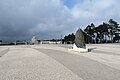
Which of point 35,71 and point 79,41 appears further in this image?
point 79,41

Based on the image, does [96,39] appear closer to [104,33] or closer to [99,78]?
[104,33]

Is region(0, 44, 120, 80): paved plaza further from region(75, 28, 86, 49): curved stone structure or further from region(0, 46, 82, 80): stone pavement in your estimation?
region(75, 28, 86, 49): curved stone structure

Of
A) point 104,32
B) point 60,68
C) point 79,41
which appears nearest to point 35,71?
point 60,68

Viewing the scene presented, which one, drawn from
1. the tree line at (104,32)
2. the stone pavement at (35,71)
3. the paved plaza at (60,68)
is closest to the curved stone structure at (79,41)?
the paved plaza at (60,68)

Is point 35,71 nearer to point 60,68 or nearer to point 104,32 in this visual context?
point 60,68

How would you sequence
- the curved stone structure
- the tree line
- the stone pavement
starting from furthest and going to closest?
the tree line
the curved stone structure
the stone pavement

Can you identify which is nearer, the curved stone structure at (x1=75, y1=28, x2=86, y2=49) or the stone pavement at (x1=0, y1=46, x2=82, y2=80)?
the stone pavement at (x1=0, y1=46, x2=82, y2=80)

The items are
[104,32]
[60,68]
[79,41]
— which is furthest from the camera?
[104,32]

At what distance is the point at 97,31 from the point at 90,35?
7.81m

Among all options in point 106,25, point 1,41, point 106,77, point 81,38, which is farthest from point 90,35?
point 106,77

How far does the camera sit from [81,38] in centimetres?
3384

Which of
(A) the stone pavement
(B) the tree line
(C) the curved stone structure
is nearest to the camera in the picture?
(A) the stone pavement

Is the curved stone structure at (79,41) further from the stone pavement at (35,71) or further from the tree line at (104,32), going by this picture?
the tree line at (104,32)

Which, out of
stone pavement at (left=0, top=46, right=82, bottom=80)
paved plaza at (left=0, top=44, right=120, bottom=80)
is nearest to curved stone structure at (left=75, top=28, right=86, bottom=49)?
paved plaza at (left=0, top=44, right=120, bottom=80)
